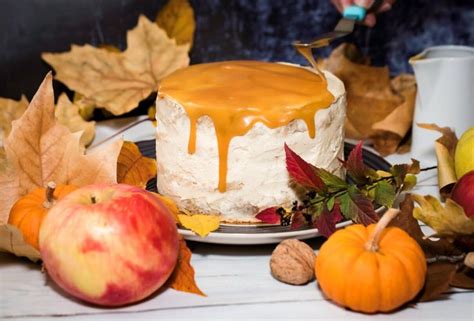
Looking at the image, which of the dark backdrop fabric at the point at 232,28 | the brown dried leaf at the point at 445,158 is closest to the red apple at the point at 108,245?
the brown dried leaf at the point at 445,158

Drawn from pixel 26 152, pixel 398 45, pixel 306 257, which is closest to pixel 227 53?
pixel 398 45

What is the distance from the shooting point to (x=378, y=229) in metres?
0.95

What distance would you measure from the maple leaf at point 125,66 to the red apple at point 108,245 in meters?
0.61

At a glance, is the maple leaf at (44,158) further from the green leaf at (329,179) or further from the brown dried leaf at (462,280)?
the brown dried leaf at (462,280)

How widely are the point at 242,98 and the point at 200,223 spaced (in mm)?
197

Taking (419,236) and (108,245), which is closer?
(108,245)

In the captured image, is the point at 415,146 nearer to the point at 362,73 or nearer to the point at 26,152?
the point at 362,73

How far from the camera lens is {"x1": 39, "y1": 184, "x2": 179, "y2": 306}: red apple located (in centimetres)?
94

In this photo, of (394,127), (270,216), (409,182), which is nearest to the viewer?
(270,216)

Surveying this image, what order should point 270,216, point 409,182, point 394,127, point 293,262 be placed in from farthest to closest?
point 394,127 → point 409,182 → point 270,216 → point 293,262

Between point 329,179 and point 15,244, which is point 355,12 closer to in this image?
point 329,179

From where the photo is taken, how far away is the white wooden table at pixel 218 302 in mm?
979

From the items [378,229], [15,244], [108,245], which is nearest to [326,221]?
[378,229]

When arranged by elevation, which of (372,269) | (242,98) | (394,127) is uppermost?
(242,98)
